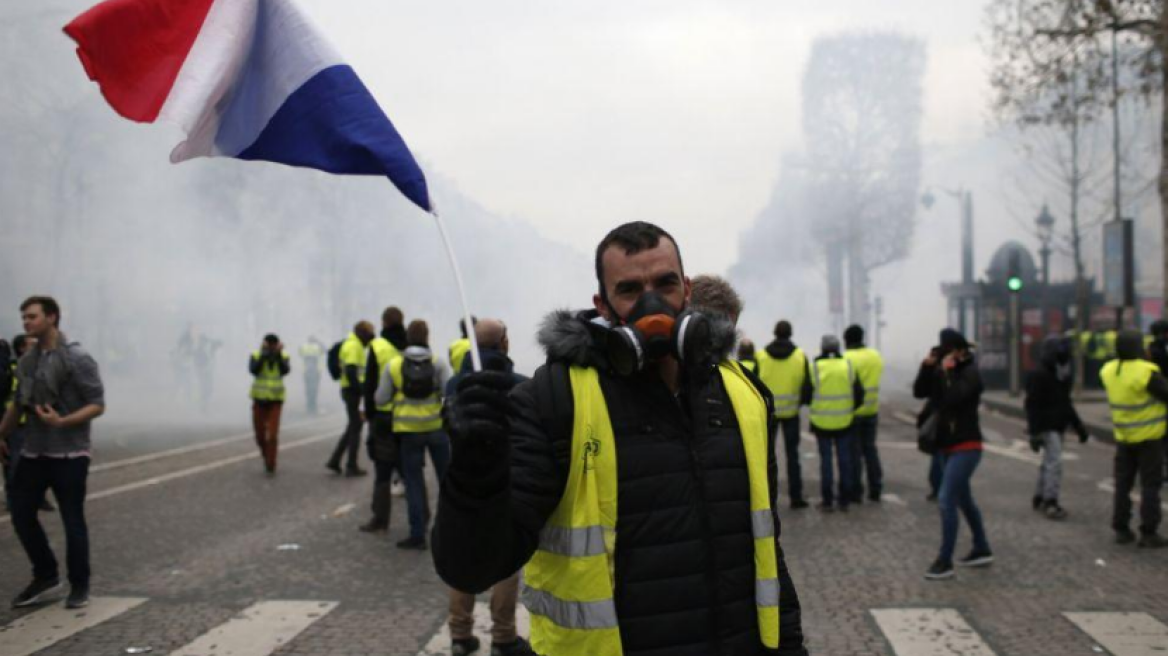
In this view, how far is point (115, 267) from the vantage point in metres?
23.5

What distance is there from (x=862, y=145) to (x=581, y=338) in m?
47.1

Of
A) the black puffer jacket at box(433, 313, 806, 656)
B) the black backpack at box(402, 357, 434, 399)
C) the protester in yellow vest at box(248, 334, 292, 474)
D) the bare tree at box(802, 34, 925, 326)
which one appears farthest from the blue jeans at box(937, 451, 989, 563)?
the bare tree at box(802, 34, 925, 326)

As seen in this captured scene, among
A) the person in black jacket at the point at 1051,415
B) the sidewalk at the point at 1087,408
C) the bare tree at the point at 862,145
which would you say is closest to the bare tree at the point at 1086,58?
the sidewalk at the point at 1087,408

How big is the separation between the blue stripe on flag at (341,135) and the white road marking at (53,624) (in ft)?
10.6

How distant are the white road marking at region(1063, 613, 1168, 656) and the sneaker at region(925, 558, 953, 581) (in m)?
0.91

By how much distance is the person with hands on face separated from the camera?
583cm

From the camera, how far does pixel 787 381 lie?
9.32 metres

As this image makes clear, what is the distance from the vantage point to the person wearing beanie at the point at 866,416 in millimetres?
9328

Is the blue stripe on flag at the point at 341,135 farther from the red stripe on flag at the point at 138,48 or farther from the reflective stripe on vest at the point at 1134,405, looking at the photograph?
the reflective stripe on vest at the point at 1134,405

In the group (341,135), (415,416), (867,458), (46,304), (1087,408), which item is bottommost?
(1087,408)

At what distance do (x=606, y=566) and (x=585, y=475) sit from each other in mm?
184

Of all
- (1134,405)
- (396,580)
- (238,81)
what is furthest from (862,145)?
(238,81)

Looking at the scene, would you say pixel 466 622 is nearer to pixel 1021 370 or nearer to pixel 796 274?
pixel 1021 370

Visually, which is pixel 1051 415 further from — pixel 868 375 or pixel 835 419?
pixel 835 419
